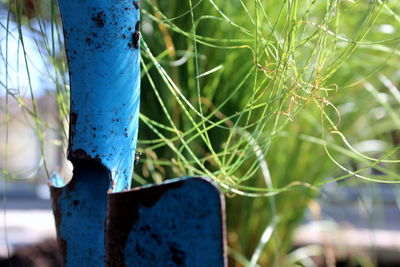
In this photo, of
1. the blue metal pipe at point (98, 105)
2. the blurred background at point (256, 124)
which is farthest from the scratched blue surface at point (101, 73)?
the blurred background at point (256, 124)

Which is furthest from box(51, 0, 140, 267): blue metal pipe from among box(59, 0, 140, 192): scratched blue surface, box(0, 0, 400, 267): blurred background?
box(0, 0, 400, 267): blurred background

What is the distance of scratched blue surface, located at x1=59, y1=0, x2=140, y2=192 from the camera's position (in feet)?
0.92

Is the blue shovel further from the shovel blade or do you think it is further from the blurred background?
the blurred background

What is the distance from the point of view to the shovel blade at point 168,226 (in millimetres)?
237

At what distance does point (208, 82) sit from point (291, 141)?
193 millimetres

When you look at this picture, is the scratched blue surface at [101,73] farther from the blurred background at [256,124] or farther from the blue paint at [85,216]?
the blurred background at [256,124]

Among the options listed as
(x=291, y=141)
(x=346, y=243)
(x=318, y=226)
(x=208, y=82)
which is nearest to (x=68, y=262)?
(x=208, y=82)

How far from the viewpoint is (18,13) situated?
14.6 inches

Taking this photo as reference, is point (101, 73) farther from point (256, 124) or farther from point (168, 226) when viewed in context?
point (256, 124)

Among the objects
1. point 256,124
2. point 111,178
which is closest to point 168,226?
point 111,178

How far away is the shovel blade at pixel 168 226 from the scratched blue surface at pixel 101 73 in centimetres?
3

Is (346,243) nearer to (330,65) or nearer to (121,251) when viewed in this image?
(330,65)

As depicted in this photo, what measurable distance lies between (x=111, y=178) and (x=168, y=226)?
0.05 meters

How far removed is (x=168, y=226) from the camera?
0.80ft
